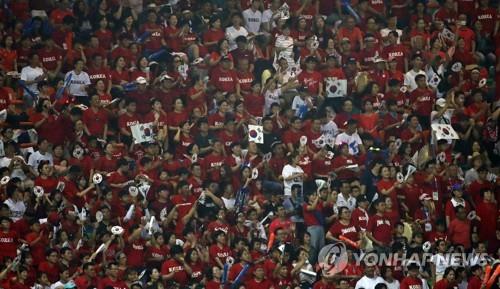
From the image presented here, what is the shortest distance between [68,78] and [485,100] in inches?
299

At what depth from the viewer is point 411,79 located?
3003cm

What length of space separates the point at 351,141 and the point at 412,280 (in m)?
3.33

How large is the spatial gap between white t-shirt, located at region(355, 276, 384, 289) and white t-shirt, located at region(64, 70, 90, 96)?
20.9ft

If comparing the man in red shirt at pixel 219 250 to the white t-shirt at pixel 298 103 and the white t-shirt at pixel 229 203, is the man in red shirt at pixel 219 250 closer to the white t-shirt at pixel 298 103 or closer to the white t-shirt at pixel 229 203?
the white t-shirt at pixel 229 203

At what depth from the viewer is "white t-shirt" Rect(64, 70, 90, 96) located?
95.7 ft

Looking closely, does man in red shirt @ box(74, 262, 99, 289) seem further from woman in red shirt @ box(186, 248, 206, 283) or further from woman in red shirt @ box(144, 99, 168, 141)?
woman in red shirt @ box(144, 99, 168, 141)

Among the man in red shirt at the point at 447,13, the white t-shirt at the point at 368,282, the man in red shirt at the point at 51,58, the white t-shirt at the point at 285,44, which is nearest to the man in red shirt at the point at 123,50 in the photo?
the man in red shirt at the point at 51,58

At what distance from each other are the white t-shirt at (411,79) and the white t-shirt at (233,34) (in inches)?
123

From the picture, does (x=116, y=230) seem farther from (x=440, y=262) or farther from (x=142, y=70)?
(x=440, y=262)

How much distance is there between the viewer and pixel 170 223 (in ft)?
89.6

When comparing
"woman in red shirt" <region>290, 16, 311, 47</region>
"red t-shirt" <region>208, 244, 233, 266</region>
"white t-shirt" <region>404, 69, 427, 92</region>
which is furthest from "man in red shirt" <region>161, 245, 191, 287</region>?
"white t-shirt" <region>404, 69, 427, 92</region>

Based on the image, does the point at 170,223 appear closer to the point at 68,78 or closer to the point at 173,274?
the point at 173,274

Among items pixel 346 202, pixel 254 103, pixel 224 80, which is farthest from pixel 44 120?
pixel 346 202

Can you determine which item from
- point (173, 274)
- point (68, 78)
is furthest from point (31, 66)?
point (173, 274)
